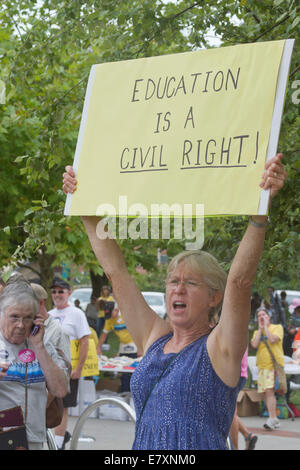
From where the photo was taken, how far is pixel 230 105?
271cm

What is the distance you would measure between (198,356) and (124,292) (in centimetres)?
56

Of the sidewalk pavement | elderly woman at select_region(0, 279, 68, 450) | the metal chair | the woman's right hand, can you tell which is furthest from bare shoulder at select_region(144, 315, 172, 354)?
the sidewalk pavement

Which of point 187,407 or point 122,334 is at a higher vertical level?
point 122,334

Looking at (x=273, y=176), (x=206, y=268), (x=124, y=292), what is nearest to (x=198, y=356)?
(x=206, y=268)

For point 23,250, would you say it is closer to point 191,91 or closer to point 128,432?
point 191,91

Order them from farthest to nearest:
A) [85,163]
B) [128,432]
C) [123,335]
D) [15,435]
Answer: [123,335] < [128,432] < [15,435] < [85,163]

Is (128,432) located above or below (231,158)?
below

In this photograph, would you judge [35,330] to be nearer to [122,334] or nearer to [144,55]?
[144,55]

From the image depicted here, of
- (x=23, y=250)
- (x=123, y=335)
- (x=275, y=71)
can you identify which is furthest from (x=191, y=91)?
(x=123, y=335)

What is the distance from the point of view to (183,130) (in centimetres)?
282

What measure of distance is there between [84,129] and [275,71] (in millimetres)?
876

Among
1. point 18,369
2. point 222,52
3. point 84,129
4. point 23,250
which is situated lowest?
point 18,369

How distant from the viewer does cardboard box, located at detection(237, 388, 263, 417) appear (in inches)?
460

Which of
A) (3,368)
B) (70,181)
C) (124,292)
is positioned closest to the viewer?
(70,181)
